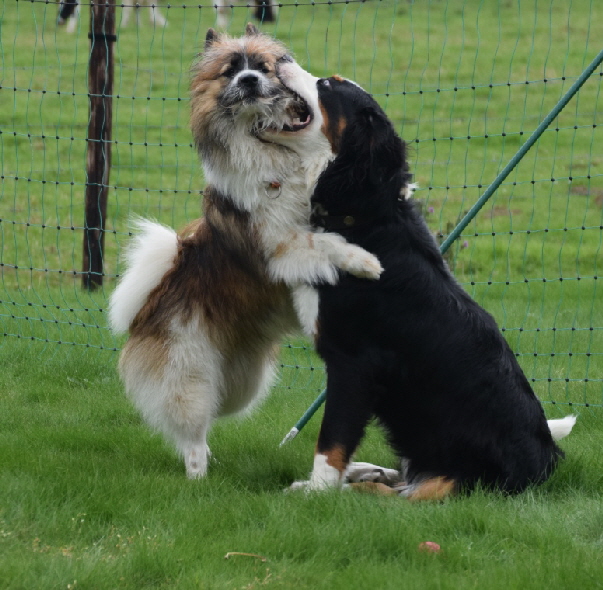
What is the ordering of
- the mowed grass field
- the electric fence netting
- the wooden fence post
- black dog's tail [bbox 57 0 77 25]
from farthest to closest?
the wooden fence post
the electric fence netting
black dog's tail [bbox 57 0 77 25]
the mowed grass field

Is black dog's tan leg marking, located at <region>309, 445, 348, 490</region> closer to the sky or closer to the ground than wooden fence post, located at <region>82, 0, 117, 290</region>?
closer to the ground

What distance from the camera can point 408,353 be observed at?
421cm

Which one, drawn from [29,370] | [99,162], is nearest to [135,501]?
[29,370]

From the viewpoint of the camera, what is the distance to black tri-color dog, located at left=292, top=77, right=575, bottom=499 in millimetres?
4172

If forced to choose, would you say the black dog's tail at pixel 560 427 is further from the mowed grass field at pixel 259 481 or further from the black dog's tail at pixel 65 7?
the black dog's tail at pixel 65 7

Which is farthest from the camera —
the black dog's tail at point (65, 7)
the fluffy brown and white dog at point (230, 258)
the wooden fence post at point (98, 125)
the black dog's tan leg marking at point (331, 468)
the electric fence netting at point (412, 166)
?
the wooden fence post at point (98, 125)

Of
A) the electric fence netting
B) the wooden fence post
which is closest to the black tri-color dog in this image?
the electric fence netting

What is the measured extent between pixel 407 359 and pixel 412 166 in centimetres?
183

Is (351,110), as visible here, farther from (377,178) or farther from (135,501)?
(135,501)

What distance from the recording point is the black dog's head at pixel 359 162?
425 cm

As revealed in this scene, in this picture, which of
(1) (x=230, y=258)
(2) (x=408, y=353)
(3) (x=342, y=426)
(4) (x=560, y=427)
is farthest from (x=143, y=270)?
(4) (x=560, y=427)

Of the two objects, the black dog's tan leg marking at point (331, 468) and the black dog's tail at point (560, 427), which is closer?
the black dog's tan leg marking at point (331, 468)

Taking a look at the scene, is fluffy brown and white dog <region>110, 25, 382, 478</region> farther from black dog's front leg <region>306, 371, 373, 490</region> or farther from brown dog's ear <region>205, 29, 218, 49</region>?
black dog's front leg <region>306, 371, 373, 490</region>

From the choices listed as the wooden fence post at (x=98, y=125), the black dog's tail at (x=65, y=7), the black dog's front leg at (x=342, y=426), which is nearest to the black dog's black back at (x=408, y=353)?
the black dog's front leg at (x=342, y=426)
